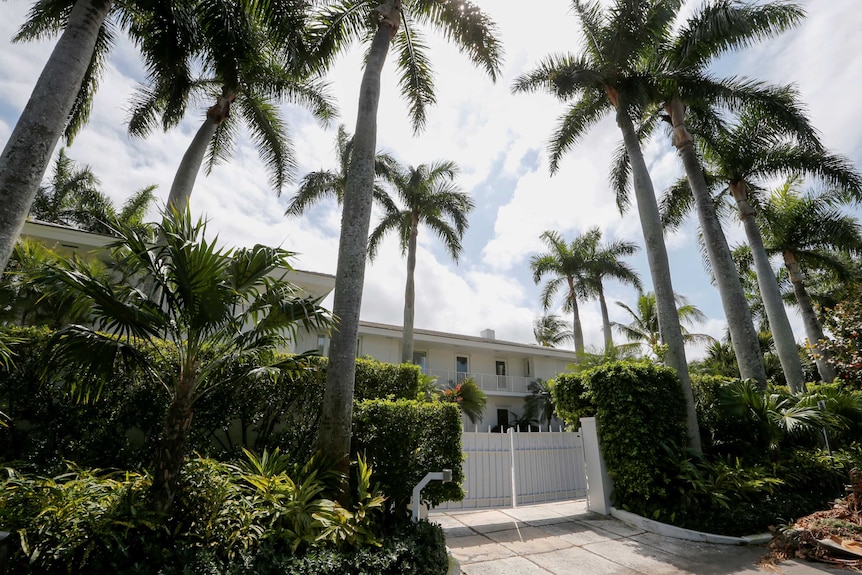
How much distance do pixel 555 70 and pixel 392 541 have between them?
12.0 meters

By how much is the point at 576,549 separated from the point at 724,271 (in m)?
8.63

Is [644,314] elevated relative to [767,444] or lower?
elevated

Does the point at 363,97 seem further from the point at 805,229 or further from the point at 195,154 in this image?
the point at 805,229

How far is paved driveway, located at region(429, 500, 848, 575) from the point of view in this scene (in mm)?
4930

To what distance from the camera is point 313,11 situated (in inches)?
310

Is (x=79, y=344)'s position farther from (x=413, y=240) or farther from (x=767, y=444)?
(x=413, y=240)

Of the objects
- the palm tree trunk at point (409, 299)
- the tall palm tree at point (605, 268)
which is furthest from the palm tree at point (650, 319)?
Result: the palm tree trunk at point (409, 299)

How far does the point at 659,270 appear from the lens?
969 centimetres

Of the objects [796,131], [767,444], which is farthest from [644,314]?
[767,444]

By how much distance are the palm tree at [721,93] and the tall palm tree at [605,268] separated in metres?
11.8

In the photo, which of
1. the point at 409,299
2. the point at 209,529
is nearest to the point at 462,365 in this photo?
the point at 409,299

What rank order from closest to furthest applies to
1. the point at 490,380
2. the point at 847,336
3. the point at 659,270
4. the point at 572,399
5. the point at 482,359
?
the point at 572,399 → the point at 847,336 → the point at 659,270 → the point at 490,380 → the point at 482,359

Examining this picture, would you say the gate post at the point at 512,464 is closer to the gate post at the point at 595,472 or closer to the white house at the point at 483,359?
the gate post at the point at 595,472

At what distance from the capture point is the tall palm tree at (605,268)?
2306 cm
